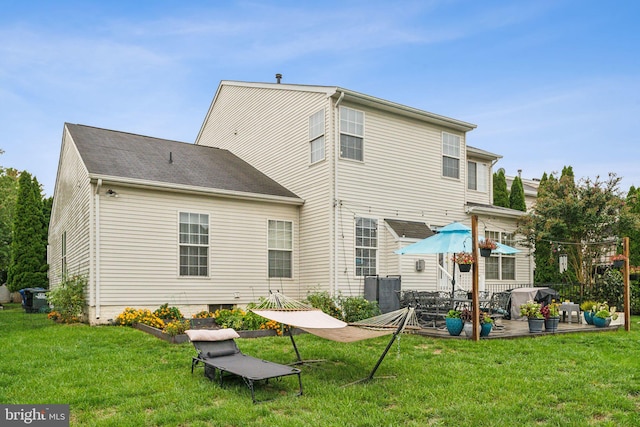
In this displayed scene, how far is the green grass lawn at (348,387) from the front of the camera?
16.3 ft

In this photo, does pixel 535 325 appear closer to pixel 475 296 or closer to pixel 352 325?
pixel 475 296

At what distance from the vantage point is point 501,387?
19.7ft

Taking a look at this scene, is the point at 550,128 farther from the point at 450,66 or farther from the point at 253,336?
Answer: the point at 253,336

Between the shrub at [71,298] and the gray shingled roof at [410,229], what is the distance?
25.5ft

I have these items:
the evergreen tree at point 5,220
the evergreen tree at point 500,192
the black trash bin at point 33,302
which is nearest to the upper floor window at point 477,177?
the evergreen tree at point 500,192

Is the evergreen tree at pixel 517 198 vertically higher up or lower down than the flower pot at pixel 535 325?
higher up

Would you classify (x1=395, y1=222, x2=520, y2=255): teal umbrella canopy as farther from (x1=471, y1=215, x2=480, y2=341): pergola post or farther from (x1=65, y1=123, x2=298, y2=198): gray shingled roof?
(x1=65, y1=123, x2=298, y2=198): gray shingled roof

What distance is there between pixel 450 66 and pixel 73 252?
12.1m

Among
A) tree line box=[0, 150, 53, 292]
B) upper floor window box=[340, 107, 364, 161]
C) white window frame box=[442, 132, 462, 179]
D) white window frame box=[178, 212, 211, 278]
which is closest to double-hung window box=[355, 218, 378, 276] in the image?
upper floor window box=[340, 107, 364, 161]

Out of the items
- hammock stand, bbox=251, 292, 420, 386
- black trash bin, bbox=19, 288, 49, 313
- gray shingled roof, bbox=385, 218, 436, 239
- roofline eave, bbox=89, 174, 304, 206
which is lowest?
black trash bin, bbox=19, 288, 49, 313

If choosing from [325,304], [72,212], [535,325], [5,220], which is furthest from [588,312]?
[5,220]

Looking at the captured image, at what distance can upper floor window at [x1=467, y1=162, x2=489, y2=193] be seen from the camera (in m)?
17.5

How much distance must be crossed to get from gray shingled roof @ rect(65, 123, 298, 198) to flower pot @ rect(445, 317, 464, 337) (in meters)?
6.16

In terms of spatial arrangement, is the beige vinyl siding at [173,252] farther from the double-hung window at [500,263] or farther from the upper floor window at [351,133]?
the double-hung window at [500,263]
